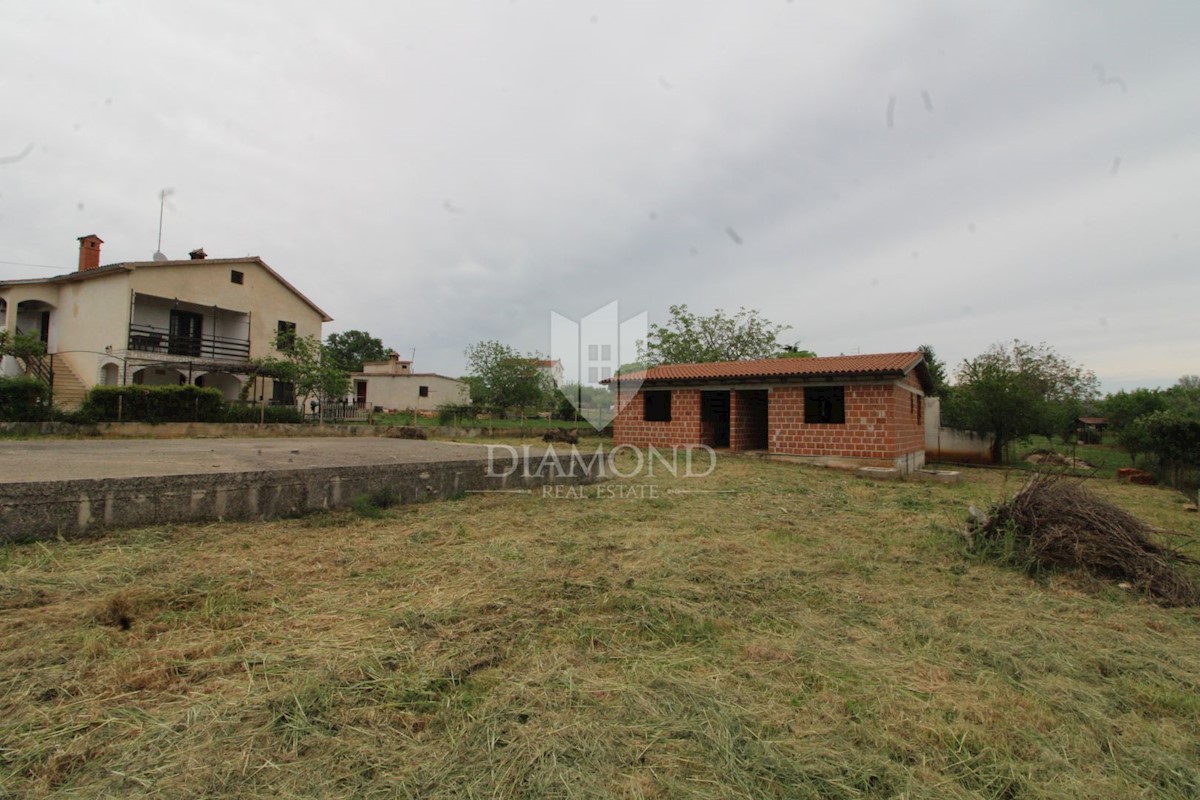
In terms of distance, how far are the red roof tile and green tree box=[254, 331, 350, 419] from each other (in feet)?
32.4

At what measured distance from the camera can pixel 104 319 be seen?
18500 millimetres

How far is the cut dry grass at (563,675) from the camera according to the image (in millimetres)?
1774

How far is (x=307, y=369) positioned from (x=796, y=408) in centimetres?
1551

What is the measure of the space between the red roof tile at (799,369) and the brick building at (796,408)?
0.9 inches

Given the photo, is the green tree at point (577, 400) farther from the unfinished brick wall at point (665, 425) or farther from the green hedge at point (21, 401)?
the green hedge at point (21, 401)

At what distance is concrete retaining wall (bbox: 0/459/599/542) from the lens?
3.54 meters

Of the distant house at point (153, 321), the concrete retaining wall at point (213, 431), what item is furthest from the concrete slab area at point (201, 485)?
the distant house at point (153, 321)

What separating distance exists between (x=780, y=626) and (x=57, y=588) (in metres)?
3.97

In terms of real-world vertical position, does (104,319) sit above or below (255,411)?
above

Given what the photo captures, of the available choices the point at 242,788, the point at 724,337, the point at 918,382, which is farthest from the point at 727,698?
the point at 724,337

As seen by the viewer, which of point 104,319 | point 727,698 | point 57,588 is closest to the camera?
Result: point 727,698

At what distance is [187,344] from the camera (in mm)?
20266

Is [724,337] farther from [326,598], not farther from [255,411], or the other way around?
[326,598]

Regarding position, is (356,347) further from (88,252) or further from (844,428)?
(844,428)
